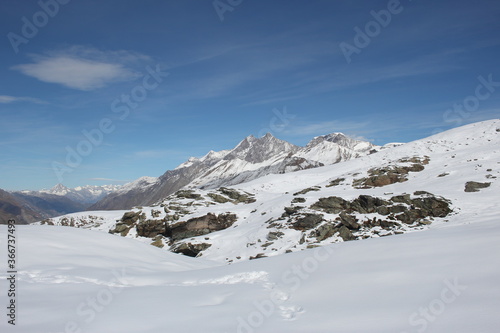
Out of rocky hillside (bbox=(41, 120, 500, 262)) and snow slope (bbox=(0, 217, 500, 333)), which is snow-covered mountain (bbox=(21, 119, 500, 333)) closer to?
snow slope (bbox=(0, 217, 500, 333))

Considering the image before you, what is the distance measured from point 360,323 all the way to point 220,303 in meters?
3.51

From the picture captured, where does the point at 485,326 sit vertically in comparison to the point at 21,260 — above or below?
below

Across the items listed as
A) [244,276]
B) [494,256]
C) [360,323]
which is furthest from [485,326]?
[244,276]

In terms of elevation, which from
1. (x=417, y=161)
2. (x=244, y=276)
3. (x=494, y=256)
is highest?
(x=417, y=161)

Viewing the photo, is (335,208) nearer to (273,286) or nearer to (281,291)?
(273,286)

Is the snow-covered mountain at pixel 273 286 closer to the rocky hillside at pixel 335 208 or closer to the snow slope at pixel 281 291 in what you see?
the snow slope at pixel 281 291

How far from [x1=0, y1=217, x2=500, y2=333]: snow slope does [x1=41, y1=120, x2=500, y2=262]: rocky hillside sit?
1681 centimetres

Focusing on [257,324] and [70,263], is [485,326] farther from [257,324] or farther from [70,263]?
[70,263]

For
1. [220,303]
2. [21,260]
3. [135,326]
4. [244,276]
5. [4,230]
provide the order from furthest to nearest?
[4,230]
[244,276]
[21,260]
[220,303]
[135,326]

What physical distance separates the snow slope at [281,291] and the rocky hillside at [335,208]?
55.1 feet

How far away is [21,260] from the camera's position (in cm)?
970

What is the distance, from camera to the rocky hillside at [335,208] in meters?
29.0

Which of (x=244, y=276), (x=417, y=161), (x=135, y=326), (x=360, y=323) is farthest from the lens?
(x=417, y=161)

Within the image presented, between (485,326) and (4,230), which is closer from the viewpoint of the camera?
(485,326)
